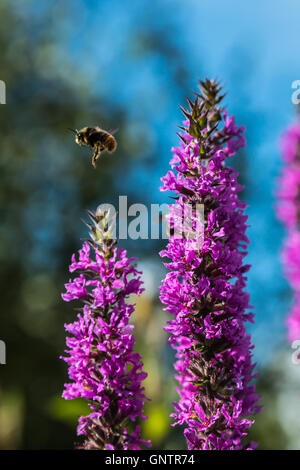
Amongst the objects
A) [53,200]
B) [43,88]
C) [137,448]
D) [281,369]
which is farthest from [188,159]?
[43,88]

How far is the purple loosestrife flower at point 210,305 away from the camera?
213cm

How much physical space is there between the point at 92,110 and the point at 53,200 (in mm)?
3491

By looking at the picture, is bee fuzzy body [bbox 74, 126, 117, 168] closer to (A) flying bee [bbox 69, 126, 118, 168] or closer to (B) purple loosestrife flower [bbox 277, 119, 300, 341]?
(A) flying bee [bbox 69, 126, 118, 168]

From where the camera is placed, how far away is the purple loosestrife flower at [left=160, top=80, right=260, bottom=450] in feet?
7.00

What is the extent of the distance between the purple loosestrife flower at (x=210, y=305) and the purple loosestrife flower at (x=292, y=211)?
2322mm

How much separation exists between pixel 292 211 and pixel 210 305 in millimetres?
3348

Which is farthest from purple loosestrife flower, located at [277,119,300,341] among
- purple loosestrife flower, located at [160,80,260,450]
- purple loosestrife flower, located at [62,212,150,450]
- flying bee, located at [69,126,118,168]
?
purple loosestrife flower, located at [62,212,150,450]

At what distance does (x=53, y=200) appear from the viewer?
17469mm

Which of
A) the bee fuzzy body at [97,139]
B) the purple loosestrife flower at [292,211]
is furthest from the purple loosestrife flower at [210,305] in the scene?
the purple loosestrife flower at [292,211]

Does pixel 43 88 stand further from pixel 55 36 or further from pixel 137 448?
pixel 137 448

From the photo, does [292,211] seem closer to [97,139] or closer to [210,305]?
[97,139]

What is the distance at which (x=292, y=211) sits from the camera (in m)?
5.23

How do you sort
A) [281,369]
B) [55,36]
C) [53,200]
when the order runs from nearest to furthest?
[281,369] → [53,200] → [55,36]

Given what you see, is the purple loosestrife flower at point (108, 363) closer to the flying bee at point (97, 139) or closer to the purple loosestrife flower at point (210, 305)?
the purple loosestrife flower at point (210, 305)
